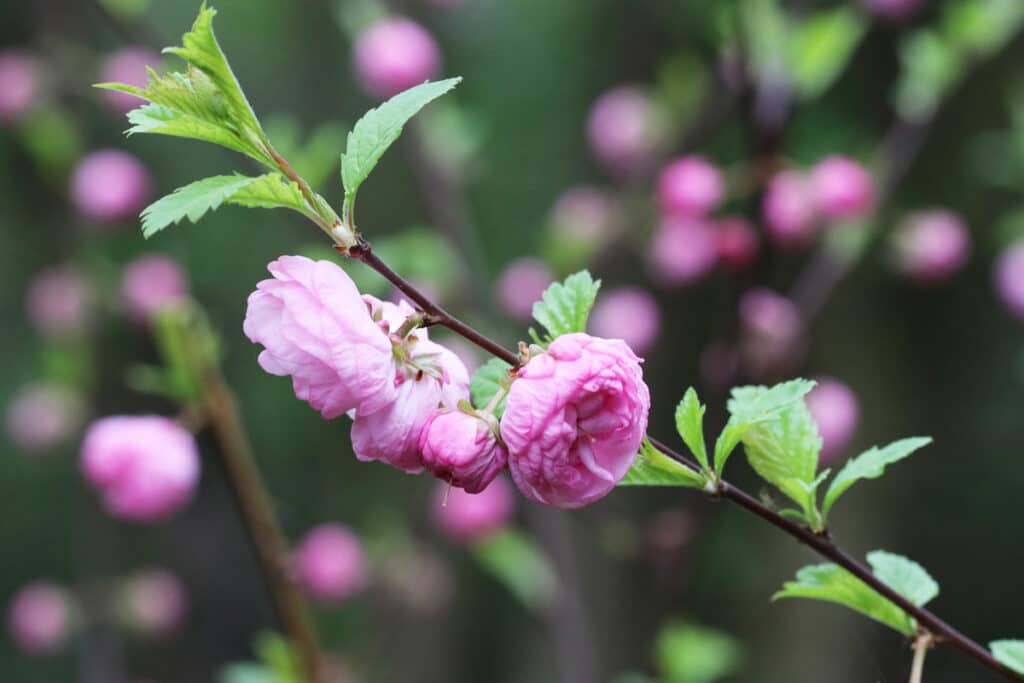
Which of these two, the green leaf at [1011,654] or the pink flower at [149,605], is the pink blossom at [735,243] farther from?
the pink flower at [149,605]

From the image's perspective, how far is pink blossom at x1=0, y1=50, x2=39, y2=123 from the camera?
5.44ft

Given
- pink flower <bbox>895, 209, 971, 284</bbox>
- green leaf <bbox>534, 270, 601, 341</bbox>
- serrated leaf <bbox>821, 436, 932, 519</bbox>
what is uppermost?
green leaf <bbox>534, 270, 601, 341</bbox>

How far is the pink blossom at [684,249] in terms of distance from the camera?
3.76 ft

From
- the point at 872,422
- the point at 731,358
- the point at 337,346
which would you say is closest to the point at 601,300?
the point at 731,358

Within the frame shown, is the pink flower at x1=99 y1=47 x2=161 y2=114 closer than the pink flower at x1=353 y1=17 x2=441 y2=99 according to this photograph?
No

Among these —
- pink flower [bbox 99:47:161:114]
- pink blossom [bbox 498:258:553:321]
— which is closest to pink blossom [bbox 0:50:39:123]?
pink flower [bbox 99:47:161:114]

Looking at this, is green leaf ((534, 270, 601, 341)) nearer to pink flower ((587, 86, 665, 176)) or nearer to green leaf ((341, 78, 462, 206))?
green leaf ((341, 78, 462, 206))

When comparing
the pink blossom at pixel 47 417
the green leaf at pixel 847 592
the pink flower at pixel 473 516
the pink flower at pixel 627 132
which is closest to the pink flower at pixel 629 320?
the pink flower at pixel 627 132

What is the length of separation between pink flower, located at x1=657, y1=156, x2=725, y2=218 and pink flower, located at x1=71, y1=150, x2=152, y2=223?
90 centimetres

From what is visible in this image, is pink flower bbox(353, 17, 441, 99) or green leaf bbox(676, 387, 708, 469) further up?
pink flower bbox(353, 17, 441, 99)

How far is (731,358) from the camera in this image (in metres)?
0.90

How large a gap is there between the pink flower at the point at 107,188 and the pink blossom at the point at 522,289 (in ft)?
2.06

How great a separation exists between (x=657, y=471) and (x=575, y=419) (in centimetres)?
6

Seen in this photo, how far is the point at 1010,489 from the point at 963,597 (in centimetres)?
26
